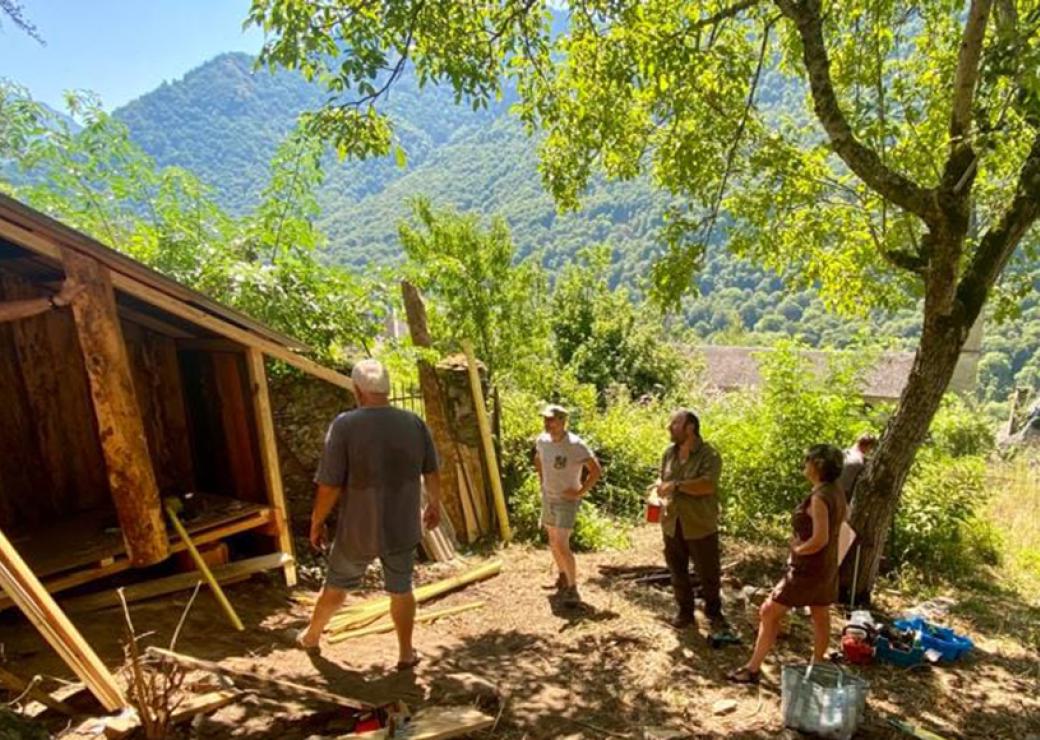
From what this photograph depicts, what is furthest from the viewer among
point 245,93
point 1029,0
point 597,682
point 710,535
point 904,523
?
point 245,93

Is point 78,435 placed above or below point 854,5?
below

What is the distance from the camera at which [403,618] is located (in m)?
3.93

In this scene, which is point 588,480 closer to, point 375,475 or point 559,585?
point 559,585

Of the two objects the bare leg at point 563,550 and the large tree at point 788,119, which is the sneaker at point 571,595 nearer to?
the bare leg at point 563,550

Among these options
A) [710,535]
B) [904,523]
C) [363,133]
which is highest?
[363,133]

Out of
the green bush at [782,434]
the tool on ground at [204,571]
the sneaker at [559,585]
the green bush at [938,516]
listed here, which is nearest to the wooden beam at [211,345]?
the tool on ground at [204,571]

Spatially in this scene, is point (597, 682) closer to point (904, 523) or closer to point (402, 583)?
point (402, 583)

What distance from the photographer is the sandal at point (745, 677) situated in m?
4.14

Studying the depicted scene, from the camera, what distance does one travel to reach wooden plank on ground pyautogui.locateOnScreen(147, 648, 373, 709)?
9.71ft

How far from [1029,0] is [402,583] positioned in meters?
6.71

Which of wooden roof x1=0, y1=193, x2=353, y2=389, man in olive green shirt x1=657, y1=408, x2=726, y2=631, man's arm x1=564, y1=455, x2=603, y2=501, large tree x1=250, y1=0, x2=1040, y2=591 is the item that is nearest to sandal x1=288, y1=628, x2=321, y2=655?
wooden roof x1=0, y1=193, x2=353, y2=389

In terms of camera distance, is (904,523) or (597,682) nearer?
(597,682)

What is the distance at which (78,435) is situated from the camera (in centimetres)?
534

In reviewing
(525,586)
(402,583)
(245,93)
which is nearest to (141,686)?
(402,583)
